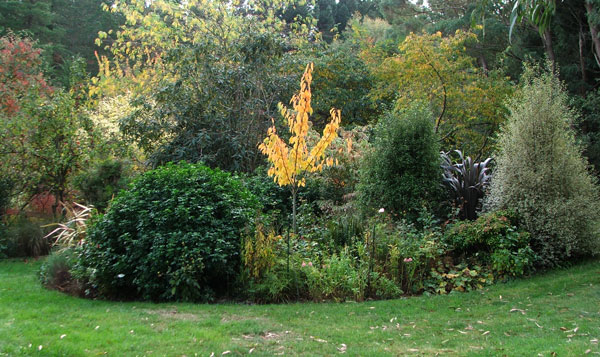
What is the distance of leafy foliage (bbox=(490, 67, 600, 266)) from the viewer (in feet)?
22.9

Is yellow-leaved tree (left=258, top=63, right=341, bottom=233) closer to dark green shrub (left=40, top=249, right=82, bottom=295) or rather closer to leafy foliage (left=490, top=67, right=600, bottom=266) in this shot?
leafy foliage (left=490, top=67, right=600, bottom=266)

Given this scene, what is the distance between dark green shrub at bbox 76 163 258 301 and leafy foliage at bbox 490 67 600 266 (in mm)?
4212

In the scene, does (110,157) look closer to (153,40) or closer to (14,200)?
(14,200)

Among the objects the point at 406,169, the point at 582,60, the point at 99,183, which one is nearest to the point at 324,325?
the point at 406,169

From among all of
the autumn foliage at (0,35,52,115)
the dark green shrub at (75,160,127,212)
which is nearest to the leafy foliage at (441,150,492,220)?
the dark green shrub at (75,160,127,212)

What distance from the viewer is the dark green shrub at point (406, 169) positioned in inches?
323

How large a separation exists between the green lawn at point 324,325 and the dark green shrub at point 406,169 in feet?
7.40

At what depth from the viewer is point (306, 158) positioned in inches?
282

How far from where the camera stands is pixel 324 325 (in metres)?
5.01

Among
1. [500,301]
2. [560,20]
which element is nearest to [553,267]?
[500,301]

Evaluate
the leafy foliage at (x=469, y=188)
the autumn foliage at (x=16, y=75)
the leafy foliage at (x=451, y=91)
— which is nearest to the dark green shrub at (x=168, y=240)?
the leafy foliage at (x=469, y=188)

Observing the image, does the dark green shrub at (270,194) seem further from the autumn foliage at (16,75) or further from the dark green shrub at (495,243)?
the autumn foliage at (16,75)

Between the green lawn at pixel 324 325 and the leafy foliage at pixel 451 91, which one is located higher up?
the leafy foliage at pixel 451 91

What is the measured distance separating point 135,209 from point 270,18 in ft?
33.1
